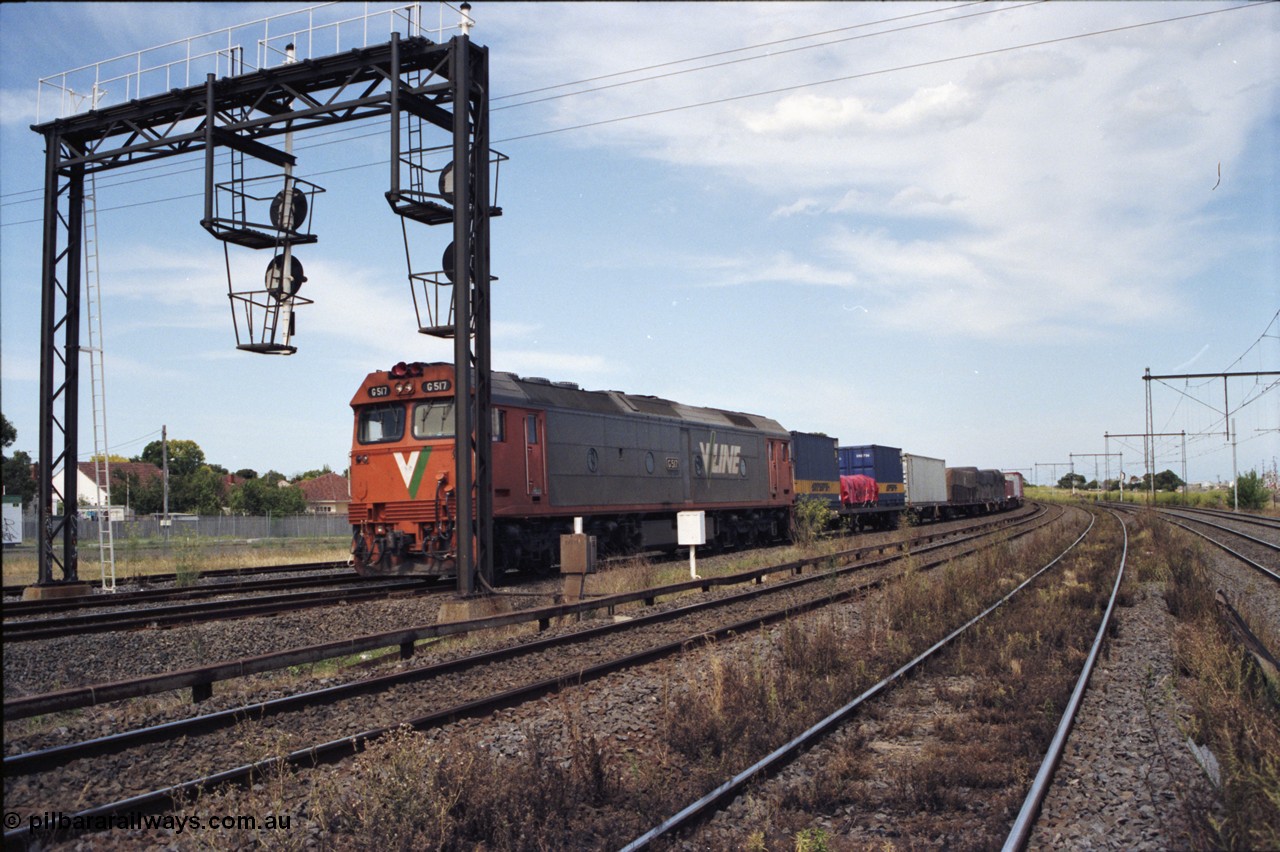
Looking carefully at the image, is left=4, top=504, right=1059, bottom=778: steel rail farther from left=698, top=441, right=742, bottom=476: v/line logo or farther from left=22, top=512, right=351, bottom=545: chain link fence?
left=22, top=512, right=351, bottom=545: chain link fence

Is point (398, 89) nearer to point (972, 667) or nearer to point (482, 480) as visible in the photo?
point (482, 480)

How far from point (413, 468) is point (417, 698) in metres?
8.40

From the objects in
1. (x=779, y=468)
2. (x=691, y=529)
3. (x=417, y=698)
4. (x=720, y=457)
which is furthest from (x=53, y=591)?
(x=779, y=468)

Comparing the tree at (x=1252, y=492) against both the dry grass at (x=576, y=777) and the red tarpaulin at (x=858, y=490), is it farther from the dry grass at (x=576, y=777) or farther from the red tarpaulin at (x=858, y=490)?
the dry grass at (x=576, y=777)

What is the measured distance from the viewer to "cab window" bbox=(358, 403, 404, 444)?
16.7 metres

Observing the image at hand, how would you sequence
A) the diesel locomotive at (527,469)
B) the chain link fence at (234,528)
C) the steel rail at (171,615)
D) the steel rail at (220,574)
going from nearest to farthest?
the steel rail at (171,615)
the diesel locomotive at (527,469)
the steel rail at (220,574)
the chain link fence at (234,528)

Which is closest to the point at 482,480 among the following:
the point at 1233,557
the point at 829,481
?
the point at 1233,557

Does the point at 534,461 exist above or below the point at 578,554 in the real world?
above

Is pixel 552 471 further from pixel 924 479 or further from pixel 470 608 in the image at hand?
pixel 924 479

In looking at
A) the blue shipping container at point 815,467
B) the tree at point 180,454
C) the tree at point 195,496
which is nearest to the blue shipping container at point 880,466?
the blue shipping container at point 815,467

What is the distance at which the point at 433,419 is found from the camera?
16328 millimetres

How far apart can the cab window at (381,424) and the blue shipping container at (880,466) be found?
24.3 metres

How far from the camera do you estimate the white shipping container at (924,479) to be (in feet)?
136

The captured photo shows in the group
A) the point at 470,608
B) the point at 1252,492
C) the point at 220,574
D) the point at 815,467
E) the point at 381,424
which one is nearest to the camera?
the point at 470,608
